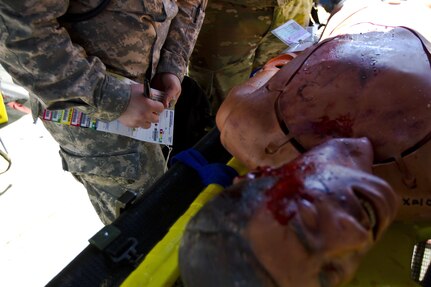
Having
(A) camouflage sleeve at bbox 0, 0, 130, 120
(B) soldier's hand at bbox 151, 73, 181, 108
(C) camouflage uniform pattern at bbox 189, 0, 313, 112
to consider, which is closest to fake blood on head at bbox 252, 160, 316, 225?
(A) camouflage sleeve at bbox 0, 0, 130, 120

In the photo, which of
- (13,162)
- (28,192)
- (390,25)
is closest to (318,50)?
(390,25)

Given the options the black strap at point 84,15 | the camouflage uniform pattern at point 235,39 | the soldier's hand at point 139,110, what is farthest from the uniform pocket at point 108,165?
the camouflage uniform pattern at point 235,39

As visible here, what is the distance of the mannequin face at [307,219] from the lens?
1.34 feet

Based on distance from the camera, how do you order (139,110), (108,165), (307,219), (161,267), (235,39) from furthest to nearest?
(235,39)
(108,165)
(139,110)
(161,267)
(307,219)

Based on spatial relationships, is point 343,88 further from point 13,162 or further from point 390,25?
point 13,162

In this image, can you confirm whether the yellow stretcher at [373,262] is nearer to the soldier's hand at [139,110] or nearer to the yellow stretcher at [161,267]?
the yellow stretcher at [161,267]

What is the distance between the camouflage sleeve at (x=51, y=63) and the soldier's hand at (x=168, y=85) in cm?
18

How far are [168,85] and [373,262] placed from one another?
74cm

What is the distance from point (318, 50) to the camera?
30.1 inches

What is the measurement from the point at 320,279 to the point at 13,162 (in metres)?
1.95

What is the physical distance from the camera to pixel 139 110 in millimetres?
1045

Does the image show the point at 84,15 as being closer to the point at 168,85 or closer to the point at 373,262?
the point at 168,85

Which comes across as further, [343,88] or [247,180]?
[343,88]

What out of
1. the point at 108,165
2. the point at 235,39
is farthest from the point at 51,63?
the point at 235,39
